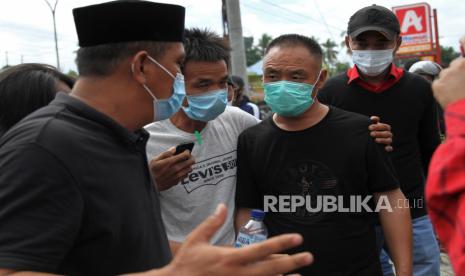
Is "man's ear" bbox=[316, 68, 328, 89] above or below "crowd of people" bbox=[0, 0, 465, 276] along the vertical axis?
above

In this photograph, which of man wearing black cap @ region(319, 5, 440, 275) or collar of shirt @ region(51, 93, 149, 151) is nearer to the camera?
collar of shirt @ region(51, 93, 149, 151)

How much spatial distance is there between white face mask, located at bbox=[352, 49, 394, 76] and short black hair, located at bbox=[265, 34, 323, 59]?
76 centimetres

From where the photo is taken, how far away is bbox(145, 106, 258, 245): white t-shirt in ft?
8.32

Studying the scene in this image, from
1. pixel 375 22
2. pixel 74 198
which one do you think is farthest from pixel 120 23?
pixel 375 22

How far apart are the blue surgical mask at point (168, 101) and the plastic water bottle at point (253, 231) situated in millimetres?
718

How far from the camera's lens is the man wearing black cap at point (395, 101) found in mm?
3143

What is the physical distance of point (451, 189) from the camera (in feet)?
3.75

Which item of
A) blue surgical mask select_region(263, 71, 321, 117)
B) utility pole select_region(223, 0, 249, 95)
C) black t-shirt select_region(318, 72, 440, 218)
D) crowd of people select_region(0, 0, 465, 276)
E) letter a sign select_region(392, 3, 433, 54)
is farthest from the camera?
letter a sign select_region(392, 3, 433, 54)

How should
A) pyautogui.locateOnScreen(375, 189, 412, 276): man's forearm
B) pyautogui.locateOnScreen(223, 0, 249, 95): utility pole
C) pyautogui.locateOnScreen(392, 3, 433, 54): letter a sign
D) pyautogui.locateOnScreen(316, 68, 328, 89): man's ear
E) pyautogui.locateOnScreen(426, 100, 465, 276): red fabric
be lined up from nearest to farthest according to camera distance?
1. pyautogui.locateOnScreen(426, 100, 465, 276): red fabric
2. pyautogui.locateOnScreen(375, 189, 412, 276): man's forearm
3. pyautogui.locateOnScreen(316, 68, 328, 89): man's ear
4. pyautogui.locateOnScreen(223, 0, 249, 95): utility pole
5. pyautogui.locateOnScreen(392, 3, 433, 54): letter a sign

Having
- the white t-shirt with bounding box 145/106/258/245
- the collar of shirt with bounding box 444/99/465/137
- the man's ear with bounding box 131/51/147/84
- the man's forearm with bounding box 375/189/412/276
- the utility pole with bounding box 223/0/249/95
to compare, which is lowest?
the man's forearm with bounding box 375/189/412/276

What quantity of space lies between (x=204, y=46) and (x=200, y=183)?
81 centimetres

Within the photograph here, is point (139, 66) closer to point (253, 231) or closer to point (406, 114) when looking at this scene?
point (253, 231)

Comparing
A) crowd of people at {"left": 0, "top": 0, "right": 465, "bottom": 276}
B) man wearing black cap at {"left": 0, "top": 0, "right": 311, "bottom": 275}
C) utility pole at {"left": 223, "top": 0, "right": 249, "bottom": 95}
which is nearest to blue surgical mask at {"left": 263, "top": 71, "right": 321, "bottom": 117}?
crowd of people at {"left": 0, "top": 0, "right": 465, "bottom": 276}

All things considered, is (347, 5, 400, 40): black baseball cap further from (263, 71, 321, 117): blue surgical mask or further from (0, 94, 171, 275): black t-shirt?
Answer: (0, 94, 171, 275): black t-shirt
